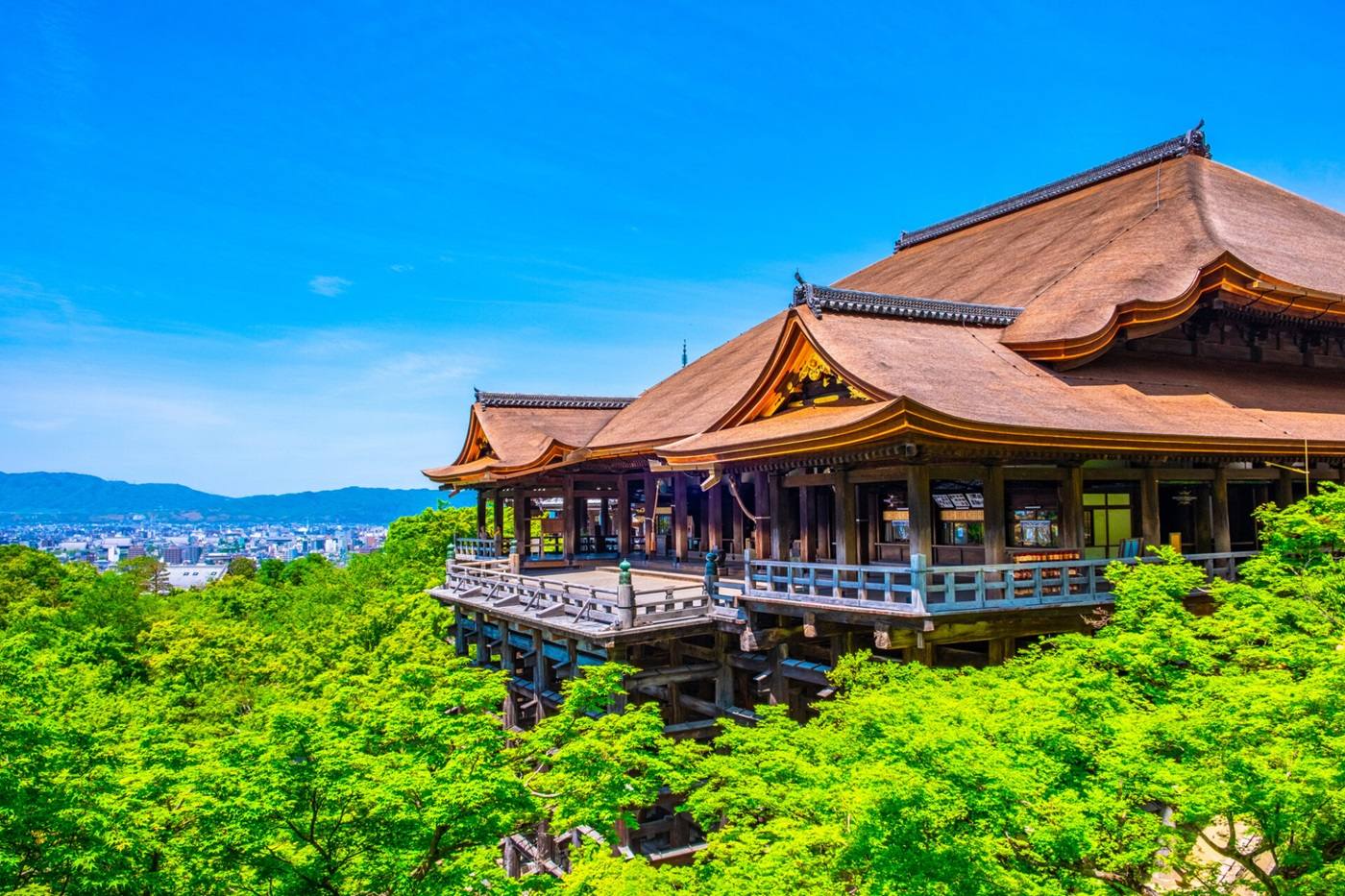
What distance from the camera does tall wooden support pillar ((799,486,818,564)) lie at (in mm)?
21594

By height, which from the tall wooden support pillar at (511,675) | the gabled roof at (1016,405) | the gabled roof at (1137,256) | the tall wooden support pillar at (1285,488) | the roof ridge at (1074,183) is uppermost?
the roof ridge at (1074,183)

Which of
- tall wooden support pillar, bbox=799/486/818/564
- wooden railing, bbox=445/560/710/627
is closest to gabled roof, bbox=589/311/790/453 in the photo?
tall wooden support pillar, bbox=799/486/818/564

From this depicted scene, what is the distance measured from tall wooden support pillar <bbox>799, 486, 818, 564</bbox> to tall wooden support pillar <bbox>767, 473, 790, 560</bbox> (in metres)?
1.09

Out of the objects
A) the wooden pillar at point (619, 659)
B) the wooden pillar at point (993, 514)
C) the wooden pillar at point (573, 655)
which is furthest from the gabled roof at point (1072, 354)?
the wooden pillar at point (573, 655)

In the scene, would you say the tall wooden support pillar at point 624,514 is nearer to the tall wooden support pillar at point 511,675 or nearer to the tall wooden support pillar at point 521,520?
the tall wooden support pillar at point 521,520

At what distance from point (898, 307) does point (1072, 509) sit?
235 inches

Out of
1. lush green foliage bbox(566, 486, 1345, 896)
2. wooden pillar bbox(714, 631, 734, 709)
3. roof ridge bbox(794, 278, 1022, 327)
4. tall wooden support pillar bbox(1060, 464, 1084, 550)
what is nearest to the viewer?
lush green foliage bbox(566, 486, 1345, 896)

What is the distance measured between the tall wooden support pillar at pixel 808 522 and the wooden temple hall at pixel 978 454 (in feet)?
0.25

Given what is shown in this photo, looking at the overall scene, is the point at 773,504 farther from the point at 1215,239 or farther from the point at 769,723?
the point at 1215,239

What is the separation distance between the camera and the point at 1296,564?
1527cm

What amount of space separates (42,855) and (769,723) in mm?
9438

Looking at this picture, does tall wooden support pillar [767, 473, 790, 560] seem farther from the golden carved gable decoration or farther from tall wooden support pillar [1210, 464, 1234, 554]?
tall wooden support pillar [1210, 464, 1234, 554]

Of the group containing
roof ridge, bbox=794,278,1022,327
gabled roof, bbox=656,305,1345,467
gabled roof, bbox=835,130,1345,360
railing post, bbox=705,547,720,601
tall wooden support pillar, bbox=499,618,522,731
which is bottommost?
tall wooden support pillar, bbox=499,618,522,731

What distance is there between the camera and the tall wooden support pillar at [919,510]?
15469 millimetres
